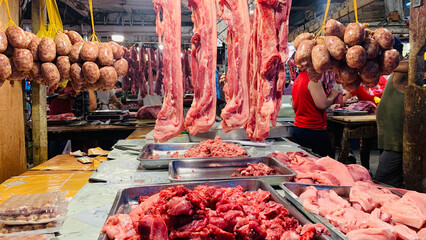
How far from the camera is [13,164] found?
4141mm

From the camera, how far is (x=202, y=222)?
167cm

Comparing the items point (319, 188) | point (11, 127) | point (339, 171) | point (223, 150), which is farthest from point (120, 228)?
point (11, 127)

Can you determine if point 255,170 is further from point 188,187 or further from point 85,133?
point 85,133

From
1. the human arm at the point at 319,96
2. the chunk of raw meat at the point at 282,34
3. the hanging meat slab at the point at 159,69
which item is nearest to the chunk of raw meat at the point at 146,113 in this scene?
the hanging meat slab at the point at 159,69

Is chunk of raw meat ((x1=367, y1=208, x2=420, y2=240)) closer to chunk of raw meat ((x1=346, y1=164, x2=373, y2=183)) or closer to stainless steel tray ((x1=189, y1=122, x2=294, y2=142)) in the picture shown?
chunk of raw meat ((x1=346, y1=164, x2=373, y2=183))

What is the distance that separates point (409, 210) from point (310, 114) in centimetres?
319

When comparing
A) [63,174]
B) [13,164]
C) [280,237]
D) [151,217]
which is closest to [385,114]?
[280,237]

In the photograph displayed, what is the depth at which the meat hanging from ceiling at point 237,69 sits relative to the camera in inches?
88.5

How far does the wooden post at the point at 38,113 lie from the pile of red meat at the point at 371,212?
14.9 ft

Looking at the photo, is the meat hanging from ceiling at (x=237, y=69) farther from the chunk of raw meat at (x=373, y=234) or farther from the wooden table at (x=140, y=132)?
the wooden table at (x=140, y=132)

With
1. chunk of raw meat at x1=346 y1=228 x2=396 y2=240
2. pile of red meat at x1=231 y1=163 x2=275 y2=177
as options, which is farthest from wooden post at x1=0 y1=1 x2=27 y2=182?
chunk of raw meat at x1=346 y1=228 x2=396 y2=240

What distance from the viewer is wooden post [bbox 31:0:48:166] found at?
4.47 m

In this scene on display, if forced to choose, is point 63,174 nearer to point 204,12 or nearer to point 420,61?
point 204,12

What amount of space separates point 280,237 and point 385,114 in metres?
3.70
